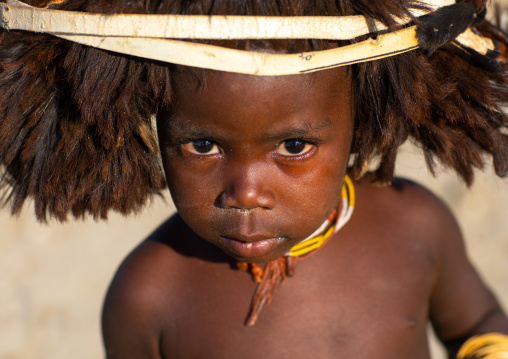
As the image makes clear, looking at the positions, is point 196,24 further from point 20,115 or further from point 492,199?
point 492,199

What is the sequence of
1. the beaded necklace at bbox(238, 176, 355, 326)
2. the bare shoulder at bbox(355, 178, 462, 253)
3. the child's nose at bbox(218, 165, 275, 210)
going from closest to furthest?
the child's nose at bbox(218, 165, 275, 210)
the beaded necklace at bbox(238, 176, 355, 326)
the bare shoulder at bbox(355, 178, 462, 253)

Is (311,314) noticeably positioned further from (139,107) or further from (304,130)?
(139,107)

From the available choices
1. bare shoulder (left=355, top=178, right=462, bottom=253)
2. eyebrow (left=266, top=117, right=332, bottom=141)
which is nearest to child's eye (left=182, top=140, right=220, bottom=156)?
eyebrow (left=266, top=117, right=332, bottom=141)

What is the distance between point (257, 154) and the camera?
1177mm

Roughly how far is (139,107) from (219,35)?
253mm

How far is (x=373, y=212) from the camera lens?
1635mm

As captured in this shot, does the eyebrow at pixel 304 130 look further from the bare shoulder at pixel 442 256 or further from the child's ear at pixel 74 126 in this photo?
the bare shoulder at pixel 442 256

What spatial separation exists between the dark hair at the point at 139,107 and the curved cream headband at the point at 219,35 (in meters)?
0.03

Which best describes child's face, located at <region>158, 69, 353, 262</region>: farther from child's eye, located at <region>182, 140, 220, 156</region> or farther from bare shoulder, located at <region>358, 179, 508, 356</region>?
bare shoulder, located at <region>358, 179, 508, 356</region>

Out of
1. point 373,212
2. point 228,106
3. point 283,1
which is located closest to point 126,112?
point 228,106

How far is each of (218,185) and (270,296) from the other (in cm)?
42

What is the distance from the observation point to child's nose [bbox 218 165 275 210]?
1.18 m

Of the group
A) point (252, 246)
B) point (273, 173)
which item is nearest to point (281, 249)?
point (252, 246)

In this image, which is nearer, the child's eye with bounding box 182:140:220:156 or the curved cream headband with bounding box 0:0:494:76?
the curved cream headband with bounding box 0:0:494:76
